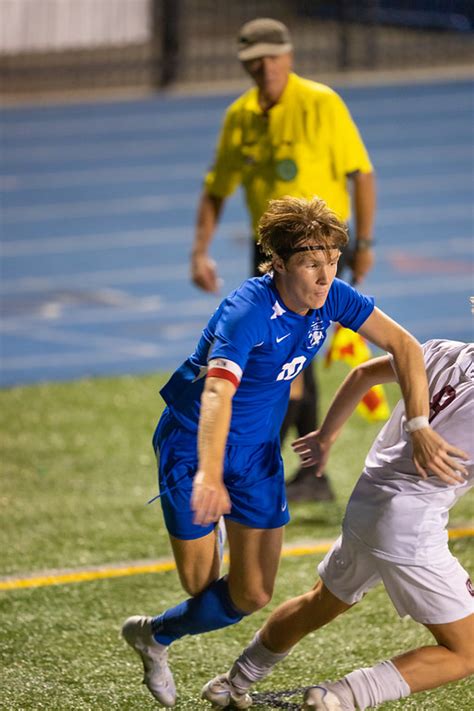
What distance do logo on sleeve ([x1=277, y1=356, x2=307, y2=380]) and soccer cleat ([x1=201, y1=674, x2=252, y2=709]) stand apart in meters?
1.07

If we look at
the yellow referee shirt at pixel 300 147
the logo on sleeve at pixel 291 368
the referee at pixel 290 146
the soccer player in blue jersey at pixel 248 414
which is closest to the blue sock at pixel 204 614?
the soccer player in blue jersey at pixel 248 414

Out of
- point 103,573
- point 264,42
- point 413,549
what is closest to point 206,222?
point 264,42

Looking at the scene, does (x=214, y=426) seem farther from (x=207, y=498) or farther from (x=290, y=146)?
(x=290, y=146)

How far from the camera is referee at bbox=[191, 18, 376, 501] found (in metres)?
6.25

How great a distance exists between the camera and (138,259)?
12.8m

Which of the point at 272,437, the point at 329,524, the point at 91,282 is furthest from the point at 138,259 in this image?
the point at 272,437

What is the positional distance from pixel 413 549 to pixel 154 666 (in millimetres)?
1076

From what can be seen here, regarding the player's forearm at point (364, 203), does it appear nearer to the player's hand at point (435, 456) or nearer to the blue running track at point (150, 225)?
the player's hand at point (435, 456)

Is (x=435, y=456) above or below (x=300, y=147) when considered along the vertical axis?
below

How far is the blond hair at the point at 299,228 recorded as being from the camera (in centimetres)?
365

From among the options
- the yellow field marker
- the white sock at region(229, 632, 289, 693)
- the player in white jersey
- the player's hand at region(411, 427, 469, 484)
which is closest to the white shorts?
the player in white jersey

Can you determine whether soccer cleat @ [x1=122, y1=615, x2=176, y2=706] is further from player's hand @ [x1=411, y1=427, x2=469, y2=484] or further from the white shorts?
A: player's hand @ [x1=411, y1=427, x2=469, y2=484]

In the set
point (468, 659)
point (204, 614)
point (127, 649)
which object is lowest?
point (127, 649)

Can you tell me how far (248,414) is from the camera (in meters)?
3.90
